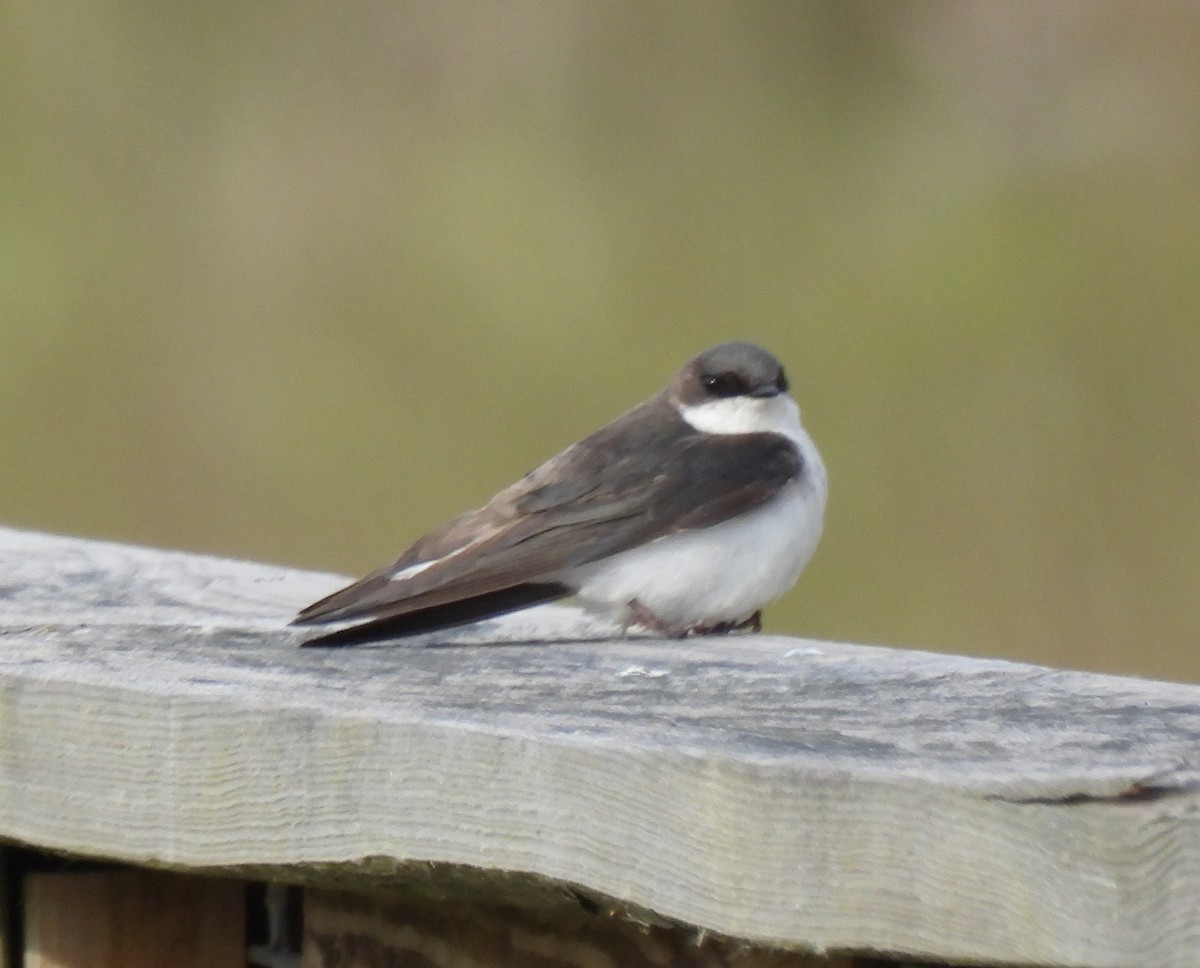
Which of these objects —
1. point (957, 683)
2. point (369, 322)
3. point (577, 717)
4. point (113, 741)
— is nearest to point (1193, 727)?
point (957, 683)

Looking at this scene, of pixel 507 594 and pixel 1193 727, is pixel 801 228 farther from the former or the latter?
pixel 1193 727

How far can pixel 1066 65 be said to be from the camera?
4.30 m

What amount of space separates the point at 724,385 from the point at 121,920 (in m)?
1.36

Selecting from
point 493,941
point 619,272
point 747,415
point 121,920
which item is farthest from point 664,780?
point 619,272

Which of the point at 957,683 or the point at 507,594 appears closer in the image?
the point at 957,683

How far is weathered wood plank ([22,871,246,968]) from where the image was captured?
1.70m

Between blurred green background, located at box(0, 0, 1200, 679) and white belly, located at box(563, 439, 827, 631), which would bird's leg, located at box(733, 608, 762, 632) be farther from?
blurred green background, located at box(0, 0, 1200, 679)

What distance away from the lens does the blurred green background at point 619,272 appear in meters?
4.02

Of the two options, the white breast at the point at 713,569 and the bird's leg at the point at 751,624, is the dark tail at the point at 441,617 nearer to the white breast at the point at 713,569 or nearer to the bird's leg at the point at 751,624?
the white breast at the point at 713,569

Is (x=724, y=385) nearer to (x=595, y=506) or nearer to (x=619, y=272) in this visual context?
(x=595, y=506)

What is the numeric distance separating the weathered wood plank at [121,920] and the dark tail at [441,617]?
0.81 ft

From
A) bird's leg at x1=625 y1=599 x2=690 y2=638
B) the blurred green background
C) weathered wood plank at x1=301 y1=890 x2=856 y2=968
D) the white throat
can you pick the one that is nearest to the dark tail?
bird's leg at x1=625 y1=599 x2=690 y2=638

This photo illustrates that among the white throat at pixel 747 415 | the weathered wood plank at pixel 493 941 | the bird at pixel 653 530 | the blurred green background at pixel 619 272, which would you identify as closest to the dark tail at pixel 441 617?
the bird at pixel 653 530

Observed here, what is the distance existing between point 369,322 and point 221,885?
126 inches
